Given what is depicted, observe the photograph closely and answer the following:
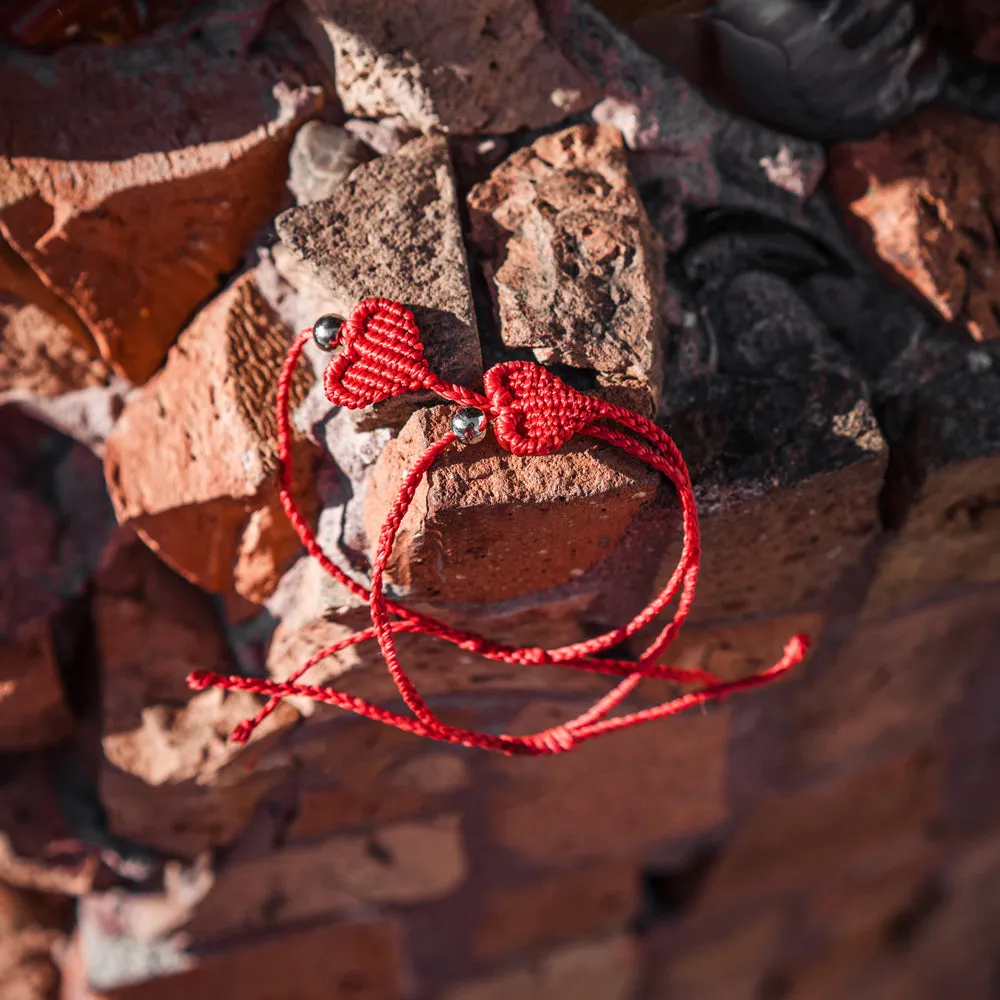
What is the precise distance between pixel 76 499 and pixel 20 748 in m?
0.31

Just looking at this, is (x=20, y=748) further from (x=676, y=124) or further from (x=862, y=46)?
(x=862, y=46)

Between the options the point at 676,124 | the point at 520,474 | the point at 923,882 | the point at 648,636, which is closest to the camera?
the point at 520,474

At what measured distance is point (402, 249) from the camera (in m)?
0.65

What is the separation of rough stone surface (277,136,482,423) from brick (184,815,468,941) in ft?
2.09

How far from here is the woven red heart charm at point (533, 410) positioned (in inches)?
23.0

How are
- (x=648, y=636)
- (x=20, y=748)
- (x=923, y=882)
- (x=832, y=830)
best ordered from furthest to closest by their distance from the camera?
(x=923, y=882), (x=832, y=830), (x=20, y=748), (x=648, y=636)

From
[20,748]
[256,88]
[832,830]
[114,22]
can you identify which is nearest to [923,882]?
[832,830]

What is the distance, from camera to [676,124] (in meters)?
0.74

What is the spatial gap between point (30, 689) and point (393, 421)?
0.53 m

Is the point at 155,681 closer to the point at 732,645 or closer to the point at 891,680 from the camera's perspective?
the point at 732,645

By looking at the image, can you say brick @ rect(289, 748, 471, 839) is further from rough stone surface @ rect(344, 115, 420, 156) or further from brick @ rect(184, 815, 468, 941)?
rough stone surface @ rect(344, 115, 420, 156)

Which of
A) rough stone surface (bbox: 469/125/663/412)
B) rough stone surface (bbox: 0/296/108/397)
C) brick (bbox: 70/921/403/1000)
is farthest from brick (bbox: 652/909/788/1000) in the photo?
rough stone surface (bbox: 0/296/108/397)

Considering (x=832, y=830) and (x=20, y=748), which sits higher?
(x=20, y=748)

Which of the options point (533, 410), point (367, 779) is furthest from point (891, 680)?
point (533, 410)
